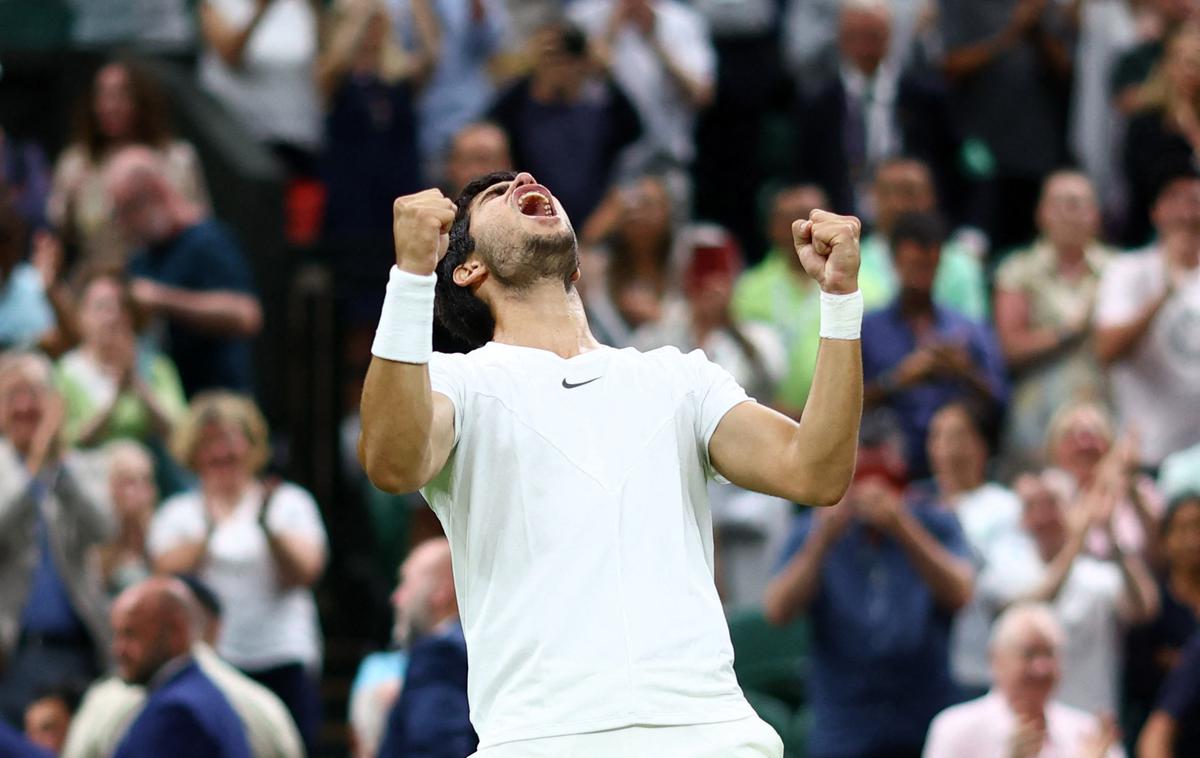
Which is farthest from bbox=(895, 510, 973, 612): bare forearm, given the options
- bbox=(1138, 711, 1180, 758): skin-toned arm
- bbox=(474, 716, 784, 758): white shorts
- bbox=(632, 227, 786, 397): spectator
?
bbox=(474, 716, 784, 758): white shorts

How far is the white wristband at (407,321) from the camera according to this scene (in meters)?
3.74

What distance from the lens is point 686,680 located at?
12.5 ft

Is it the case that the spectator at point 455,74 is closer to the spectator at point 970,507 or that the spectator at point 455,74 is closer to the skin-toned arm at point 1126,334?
the spectator at point 970,507

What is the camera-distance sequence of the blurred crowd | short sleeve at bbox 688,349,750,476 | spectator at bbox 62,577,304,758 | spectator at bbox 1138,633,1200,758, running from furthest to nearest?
the blurred crowd → spectator at bbox 62,577,304,758 → spectator at bbox 1138,633,1200,758 → short sleeve at bbox 688,349,750,476

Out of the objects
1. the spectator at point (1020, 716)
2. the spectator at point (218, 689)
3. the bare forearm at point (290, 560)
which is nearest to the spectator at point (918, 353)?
the spectator at point (1020, 716)

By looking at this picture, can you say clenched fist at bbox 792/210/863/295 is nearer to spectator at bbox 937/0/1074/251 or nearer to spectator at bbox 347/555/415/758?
spectator at bbox 347/555/415/758

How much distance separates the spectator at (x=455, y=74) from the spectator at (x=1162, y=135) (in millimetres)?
3202

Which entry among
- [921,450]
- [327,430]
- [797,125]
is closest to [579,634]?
[921,450]

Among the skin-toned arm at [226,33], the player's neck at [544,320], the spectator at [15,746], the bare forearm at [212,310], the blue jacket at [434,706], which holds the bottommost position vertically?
the spectator at [15,746]

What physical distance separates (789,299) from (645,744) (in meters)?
6.33

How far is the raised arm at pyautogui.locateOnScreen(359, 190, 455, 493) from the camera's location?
3.73 metres

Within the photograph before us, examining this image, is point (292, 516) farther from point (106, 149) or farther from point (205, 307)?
Result: point (106, 149)

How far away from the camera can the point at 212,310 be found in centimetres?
968

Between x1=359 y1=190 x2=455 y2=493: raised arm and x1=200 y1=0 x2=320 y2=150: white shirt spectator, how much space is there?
25.3ft
